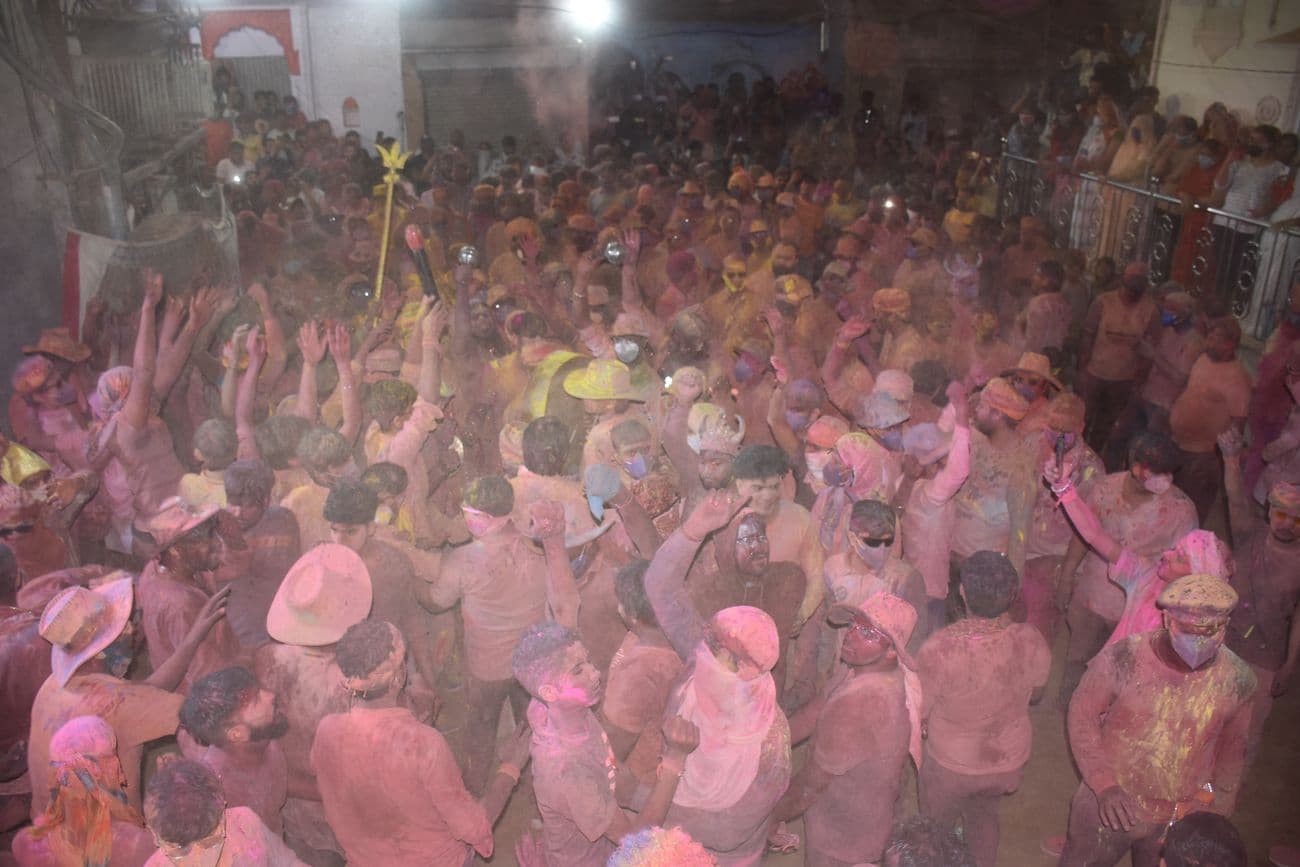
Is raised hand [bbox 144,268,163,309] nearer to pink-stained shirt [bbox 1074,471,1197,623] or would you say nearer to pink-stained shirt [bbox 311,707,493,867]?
pink-stained shirt [bbox 311,707,493,867]

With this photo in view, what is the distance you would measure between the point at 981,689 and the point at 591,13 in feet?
56.6

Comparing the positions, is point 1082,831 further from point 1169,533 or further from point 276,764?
point 276,764

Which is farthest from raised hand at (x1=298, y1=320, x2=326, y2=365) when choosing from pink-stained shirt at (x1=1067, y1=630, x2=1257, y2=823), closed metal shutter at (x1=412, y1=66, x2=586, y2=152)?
closed metal shutter at (x1=412, y1=66, x2=586, y2=152)

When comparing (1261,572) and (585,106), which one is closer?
(1261,572)

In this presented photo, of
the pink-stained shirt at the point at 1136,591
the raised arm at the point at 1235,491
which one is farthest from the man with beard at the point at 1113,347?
the pink-stained shirt at the point at 1136,591

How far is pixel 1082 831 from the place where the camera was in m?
3.38

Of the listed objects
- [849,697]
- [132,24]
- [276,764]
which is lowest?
[276,764]

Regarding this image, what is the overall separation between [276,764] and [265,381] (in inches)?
120

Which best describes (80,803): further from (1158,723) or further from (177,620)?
(1158,723)

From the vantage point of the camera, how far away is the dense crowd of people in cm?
283

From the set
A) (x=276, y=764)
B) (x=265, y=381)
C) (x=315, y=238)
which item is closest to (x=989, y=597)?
(x=276, y=764)

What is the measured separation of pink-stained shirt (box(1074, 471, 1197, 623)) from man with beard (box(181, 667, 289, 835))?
3291mm

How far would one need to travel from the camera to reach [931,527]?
4.21m

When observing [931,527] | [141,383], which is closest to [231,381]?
[141,383]
